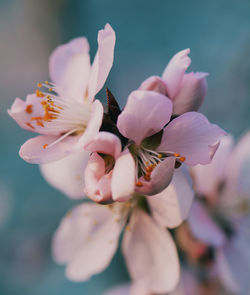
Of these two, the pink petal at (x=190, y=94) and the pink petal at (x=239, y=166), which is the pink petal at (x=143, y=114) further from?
the pink petal at (x=239, y=166)

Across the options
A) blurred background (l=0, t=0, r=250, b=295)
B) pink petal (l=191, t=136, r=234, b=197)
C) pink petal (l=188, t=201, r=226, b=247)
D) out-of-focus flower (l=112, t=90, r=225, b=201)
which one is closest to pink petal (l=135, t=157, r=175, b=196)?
out-of-focus flower (l=112, t=90, r=225, b=201)

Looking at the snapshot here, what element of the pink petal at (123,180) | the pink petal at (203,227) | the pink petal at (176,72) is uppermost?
the pink petal at (176,72)

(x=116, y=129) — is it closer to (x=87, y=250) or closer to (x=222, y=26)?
(x=87, y=250)

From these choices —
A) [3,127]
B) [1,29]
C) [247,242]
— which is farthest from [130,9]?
[247,242]

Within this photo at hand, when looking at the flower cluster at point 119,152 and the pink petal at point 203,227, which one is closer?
the flower cluster at point 119,152

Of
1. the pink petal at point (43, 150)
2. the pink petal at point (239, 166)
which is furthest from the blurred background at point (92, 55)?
the pink petal at point (43, 150)

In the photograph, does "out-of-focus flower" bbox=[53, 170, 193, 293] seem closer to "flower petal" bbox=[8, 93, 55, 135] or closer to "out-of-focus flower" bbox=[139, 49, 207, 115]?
"out-of-focus flower" bbox=[139, 49, 207, 115]
